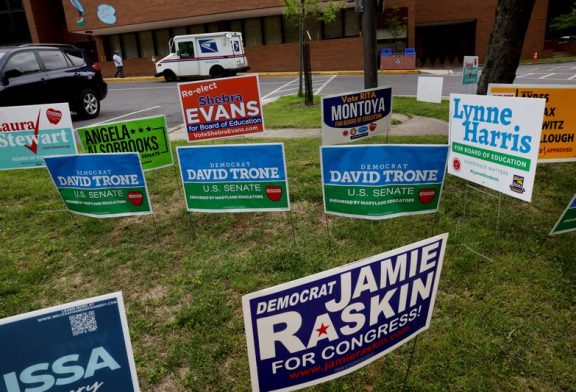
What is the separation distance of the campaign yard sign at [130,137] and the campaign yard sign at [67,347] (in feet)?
11.4

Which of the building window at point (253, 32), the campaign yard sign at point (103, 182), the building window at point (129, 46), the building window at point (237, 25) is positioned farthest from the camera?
the building window at point (129, 46)

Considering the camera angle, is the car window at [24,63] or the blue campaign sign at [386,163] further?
the car window at [24,63]

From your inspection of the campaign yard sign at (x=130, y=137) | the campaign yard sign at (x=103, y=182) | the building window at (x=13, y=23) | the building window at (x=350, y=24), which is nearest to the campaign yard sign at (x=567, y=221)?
the campaign yard sign at (x=103, y=182)

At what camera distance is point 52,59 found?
10.1 meters

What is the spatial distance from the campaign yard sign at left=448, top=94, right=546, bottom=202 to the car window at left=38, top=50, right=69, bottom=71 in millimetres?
9394

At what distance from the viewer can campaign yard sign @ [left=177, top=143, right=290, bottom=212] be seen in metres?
4.10

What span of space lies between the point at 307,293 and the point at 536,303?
2.34 metres

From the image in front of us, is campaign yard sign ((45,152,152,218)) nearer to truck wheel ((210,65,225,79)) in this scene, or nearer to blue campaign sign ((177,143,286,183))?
blue campaign sign ((177,143,286,183))

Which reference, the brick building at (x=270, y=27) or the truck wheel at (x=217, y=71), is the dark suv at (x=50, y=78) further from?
the brick building at (x=270, y=27)

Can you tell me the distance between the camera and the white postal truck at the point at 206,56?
878 inches

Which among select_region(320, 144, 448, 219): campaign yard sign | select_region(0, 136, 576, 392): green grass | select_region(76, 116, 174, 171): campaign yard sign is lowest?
select_region(0, 136, 576, 392): green grass

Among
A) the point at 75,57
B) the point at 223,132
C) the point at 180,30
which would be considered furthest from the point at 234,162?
the point at 180,30

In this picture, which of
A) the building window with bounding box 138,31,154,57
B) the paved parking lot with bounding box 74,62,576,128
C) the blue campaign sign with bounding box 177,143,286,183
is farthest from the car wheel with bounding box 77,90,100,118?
the building window with bounding box 138,31,154,57

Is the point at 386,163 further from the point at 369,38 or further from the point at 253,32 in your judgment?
the point at 253,32
